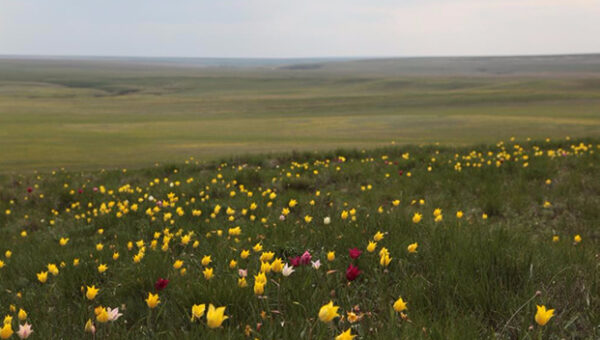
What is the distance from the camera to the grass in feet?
7.84

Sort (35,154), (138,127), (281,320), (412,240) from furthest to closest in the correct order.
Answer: (138,127) → (35,154) → (412,240) → (281,320)

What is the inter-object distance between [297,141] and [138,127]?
47.8 ft

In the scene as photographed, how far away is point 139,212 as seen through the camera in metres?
7.04

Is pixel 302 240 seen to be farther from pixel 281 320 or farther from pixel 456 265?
pixel 281 320

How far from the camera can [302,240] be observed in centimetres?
428

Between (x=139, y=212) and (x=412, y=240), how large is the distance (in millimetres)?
4737

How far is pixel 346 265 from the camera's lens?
3.44 m

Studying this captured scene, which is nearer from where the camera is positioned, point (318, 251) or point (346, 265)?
point (346, 265)

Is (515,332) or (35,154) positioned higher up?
(515,332)

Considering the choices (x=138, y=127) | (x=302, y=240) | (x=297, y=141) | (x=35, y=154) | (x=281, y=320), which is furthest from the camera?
(x=138, y=127)

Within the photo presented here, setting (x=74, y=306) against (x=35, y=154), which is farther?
(x=35, y=154)

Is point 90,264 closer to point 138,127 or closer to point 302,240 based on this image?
point 302,240

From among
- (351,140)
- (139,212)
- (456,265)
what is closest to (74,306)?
(456,265)

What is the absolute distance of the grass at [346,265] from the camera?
239cm
